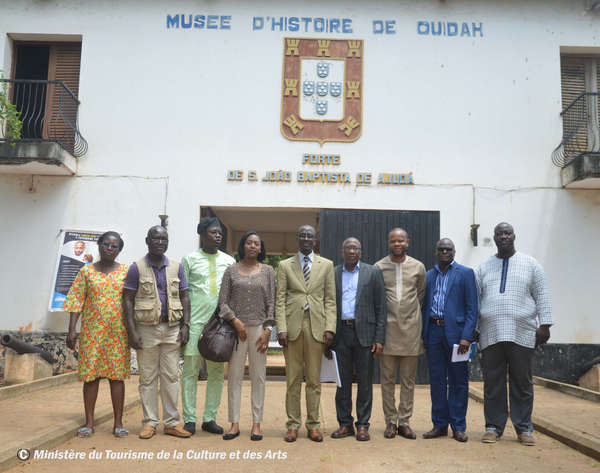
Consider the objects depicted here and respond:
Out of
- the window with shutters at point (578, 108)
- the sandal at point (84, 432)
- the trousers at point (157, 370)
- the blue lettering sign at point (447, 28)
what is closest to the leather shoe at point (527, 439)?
the trousers at point (157, 370)

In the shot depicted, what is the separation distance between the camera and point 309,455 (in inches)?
156

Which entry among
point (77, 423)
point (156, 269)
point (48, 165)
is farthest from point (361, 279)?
point (48, 165)

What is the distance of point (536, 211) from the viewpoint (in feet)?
27.0

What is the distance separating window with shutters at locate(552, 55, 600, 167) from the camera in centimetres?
839

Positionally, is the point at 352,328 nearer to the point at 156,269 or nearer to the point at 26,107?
the point at 156,269

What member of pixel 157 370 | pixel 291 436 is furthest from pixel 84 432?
pixel 291 436

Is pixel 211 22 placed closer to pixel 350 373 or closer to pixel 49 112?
pixel 49 112

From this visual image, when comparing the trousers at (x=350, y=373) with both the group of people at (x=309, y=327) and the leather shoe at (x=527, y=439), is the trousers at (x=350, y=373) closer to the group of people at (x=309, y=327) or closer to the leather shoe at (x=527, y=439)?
the group of people at (x=309, y=327)

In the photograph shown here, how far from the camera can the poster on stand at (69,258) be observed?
8.02 m

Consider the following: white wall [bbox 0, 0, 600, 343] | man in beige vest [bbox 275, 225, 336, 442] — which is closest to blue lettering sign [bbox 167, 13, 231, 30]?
white wall [bbox 0, 0, 600, 343]

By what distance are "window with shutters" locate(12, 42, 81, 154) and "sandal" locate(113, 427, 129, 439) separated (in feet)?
18.4

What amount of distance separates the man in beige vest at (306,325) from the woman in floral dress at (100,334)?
133 centimetres

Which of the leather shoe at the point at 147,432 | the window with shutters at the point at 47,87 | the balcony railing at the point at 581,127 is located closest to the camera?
the leather shoe at the point at 147,432

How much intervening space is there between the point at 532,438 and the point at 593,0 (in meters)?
7.32
